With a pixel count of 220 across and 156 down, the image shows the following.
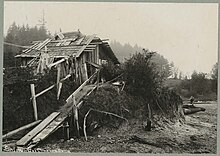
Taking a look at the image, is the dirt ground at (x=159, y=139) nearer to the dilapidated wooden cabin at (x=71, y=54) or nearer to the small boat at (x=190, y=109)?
the small boat at (x=190, y=109)

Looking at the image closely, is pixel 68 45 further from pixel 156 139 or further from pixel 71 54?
pixel 156 139

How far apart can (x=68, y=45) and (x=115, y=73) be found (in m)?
0.39

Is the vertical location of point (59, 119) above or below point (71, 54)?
below

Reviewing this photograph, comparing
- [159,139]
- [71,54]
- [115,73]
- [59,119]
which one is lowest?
[159,139]

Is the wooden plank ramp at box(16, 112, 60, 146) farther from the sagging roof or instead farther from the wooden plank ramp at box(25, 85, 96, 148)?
the sagging roof

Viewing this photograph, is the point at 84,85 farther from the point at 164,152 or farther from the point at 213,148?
the point at 213,148

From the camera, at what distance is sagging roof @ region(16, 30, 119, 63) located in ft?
8.45

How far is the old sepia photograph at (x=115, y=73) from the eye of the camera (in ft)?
8.30

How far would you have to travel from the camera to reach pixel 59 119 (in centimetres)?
253

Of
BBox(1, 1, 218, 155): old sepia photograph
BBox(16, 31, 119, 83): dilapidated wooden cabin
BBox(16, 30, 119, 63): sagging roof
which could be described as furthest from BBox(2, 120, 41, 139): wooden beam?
BBox(16, 30, 119, 63): sagging roof

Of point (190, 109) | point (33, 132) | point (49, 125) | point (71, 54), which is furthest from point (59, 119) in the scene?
point (190, 109)

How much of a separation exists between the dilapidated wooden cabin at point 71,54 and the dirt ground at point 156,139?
1.43ft

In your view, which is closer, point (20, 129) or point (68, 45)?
point (20, 129)

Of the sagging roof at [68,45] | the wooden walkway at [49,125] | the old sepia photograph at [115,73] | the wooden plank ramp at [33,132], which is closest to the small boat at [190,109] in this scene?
the old sepia photograph at [115,73]
